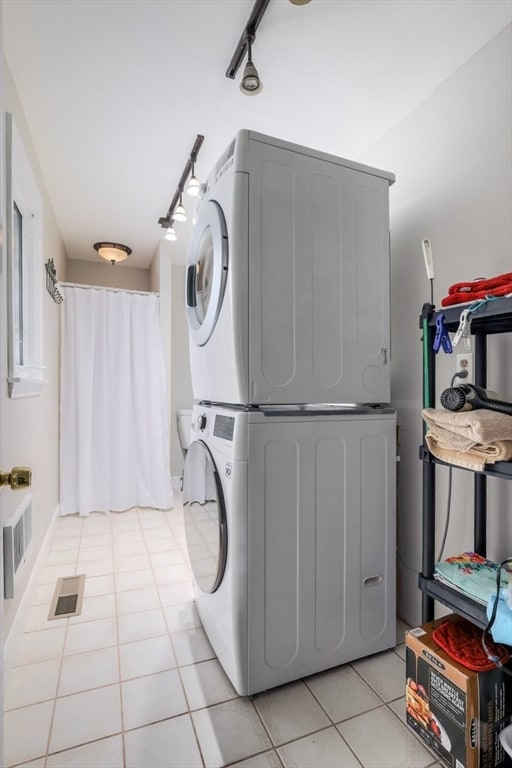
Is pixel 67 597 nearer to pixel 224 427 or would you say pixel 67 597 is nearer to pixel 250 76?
pixel 224 427

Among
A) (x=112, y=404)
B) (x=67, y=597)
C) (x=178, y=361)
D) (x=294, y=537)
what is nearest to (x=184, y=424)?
(x=178, y=361)

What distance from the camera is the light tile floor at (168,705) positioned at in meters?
1.18

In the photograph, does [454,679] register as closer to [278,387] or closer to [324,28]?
[278,387]

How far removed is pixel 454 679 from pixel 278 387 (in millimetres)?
982

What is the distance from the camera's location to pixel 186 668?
153 centimetres

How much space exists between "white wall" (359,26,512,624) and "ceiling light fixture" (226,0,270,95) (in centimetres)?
82

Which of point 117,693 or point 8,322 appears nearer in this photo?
point 117,693

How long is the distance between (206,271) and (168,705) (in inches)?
62.2

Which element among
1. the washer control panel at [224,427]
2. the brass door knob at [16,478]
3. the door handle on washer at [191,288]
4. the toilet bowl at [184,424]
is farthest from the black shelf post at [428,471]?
the toilet bowl at [184,424]

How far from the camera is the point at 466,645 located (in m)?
1.20

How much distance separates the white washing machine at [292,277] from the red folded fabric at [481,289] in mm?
357

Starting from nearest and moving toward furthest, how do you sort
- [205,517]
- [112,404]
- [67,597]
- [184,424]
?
[205,517]
[67,597]
[112,404]
[184,424]

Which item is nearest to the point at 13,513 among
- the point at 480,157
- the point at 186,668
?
the point at 186,668

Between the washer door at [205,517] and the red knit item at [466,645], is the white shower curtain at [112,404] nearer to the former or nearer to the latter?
the washer door at [205,517]
